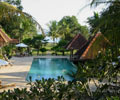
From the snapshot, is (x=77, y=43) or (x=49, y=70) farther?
(x=77, y=43)

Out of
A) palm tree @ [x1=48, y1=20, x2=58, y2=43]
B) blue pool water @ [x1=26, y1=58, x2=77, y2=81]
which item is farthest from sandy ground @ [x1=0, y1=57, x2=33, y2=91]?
palm tree @ [x1=48, y1=20, x2=58, y2=43]

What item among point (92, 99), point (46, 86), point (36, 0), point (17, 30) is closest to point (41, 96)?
point (46, 86)

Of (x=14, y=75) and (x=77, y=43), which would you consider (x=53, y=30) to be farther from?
(x=14, y=75)

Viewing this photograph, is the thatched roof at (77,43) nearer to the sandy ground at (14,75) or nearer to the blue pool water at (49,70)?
the blue pool water at (49,70)

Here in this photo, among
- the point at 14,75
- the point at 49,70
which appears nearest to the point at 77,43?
the point at 49,70

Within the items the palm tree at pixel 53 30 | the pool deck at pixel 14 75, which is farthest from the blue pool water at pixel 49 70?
the palm tree at pixel 53 30

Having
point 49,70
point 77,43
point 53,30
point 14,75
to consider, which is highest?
point 53,30

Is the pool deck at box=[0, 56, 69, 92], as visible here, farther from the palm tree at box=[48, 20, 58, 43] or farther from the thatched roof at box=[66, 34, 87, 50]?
the palm tree at box=[48, 20, 58, 43]

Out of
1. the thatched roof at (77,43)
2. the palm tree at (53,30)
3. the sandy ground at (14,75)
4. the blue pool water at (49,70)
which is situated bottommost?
the blue pool water at (49,70)

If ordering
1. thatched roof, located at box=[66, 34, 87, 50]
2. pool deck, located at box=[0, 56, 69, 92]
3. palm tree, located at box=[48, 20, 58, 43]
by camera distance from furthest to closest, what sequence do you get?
palm tree, located at box=[48, 20, 58, 43] → thatched roof, located at box=[66, 34, 87, 50] → pool deck, located at box=[0, 56, 69, 92]

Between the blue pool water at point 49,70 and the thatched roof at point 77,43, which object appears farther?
the thatched roof at point 77,43

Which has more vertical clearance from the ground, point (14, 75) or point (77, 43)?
point (77, 43)

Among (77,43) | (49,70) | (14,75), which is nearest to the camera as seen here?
(14,75)

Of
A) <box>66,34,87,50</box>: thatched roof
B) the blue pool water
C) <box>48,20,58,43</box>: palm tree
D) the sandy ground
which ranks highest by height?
<box>48,20,58,43</box>: palm tree
